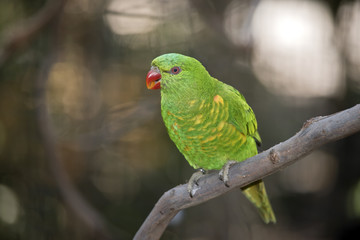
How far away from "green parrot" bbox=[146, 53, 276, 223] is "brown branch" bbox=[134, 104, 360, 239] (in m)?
0.05

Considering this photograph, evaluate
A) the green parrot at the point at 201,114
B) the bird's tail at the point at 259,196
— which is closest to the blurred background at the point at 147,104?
the bird's tail at the point at 259,196

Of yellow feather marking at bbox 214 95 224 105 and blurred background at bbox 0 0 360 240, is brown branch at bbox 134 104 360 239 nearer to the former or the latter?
yellow feather marking at bbox 214 95 224 105

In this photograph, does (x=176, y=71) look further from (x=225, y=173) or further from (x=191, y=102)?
(x=225, y=173)

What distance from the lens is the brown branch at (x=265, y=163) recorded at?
0.99 metres

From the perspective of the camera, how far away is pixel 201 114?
1.31 metres

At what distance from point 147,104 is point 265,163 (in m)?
1.57

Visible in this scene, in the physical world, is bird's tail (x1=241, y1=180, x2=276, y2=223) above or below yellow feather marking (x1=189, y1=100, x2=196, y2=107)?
below

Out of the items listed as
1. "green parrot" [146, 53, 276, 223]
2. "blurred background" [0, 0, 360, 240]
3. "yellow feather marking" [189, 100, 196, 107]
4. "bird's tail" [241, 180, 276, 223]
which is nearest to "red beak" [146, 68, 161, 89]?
"green parrot" [146, 53, 276, 223]

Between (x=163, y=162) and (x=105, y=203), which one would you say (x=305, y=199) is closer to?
(x=163, y=162)

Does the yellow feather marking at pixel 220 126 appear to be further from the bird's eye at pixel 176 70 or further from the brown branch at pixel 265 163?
the bird's eye at pixel 176 70

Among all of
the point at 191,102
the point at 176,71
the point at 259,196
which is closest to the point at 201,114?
the point at 191,102

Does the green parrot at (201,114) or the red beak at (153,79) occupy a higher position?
the red beak at (153,79)

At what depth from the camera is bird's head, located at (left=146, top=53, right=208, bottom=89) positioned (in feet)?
4.12

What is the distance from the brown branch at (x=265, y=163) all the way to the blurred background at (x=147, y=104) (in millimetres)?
1211
